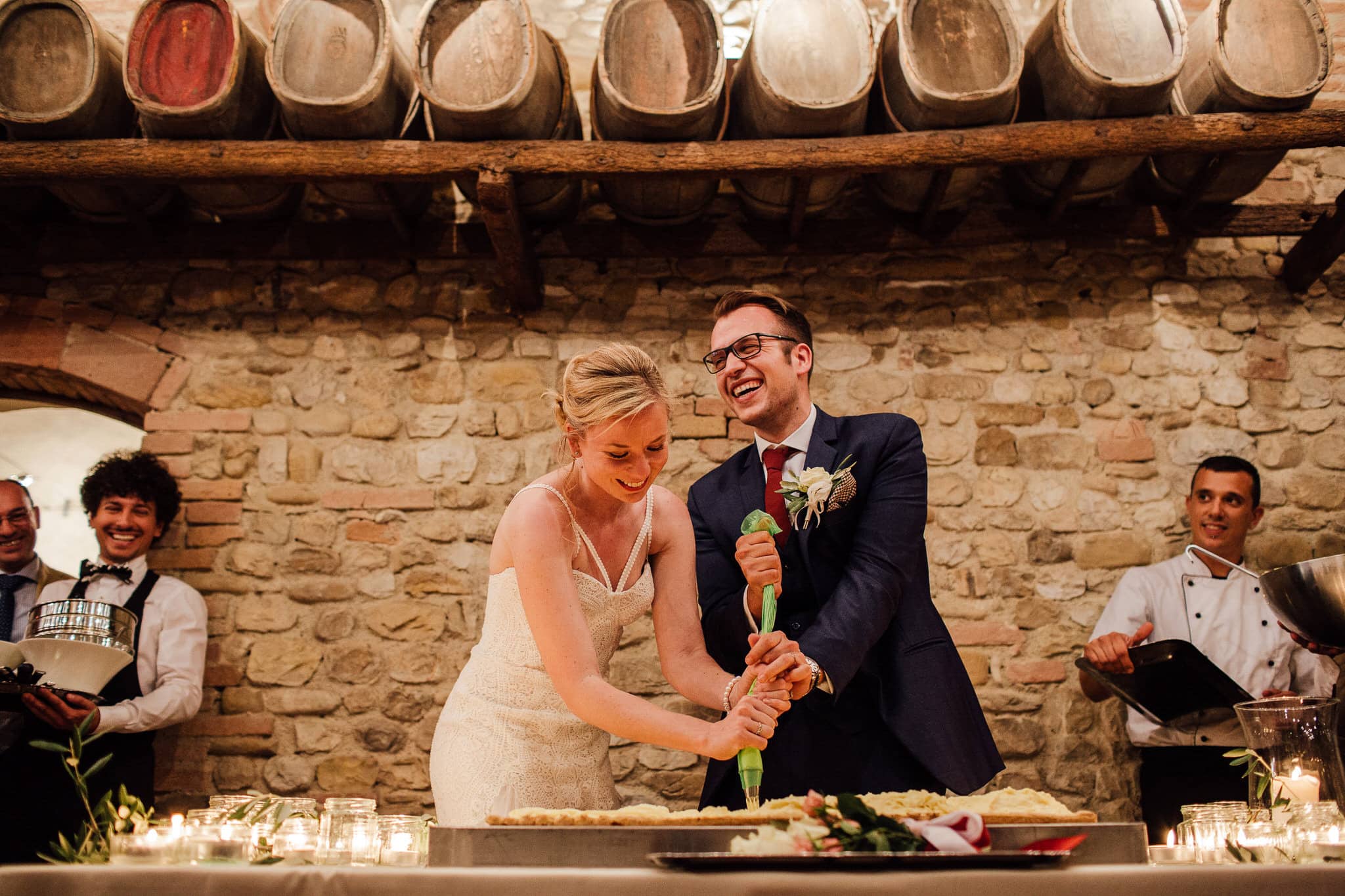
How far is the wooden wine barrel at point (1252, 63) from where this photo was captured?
11.7 ft

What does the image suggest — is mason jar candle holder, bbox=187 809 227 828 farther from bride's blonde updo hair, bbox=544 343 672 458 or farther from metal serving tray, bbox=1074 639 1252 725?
metal serving tray, bbox=1074 639 1252 725

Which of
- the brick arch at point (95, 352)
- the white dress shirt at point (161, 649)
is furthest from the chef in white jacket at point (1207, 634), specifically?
the brick arch at point (95, 352)

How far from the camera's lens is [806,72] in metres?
3.61

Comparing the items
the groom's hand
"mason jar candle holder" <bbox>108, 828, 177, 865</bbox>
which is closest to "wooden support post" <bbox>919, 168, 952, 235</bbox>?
the groom's hand

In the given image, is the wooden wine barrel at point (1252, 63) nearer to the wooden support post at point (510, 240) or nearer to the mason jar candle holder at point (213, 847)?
the wooden support post at point (510, 240)

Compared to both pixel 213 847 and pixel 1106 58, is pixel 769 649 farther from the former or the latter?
pixel 1106 58

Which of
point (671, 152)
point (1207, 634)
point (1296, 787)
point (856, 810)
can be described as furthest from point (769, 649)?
point (1207, 634)

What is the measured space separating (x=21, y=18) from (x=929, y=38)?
3173 mm

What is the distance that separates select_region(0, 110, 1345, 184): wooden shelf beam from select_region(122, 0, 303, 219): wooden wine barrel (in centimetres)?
8

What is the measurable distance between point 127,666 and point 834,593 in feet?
8.34

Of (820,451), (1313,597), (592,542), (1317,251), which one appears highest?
(1317,251)

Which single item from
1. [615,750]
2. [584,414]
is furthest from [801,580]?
[615,750]

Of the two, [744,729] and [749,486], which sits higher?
[749,486]

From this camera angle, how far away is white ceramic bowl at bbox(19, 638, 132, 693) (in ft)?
10.0
